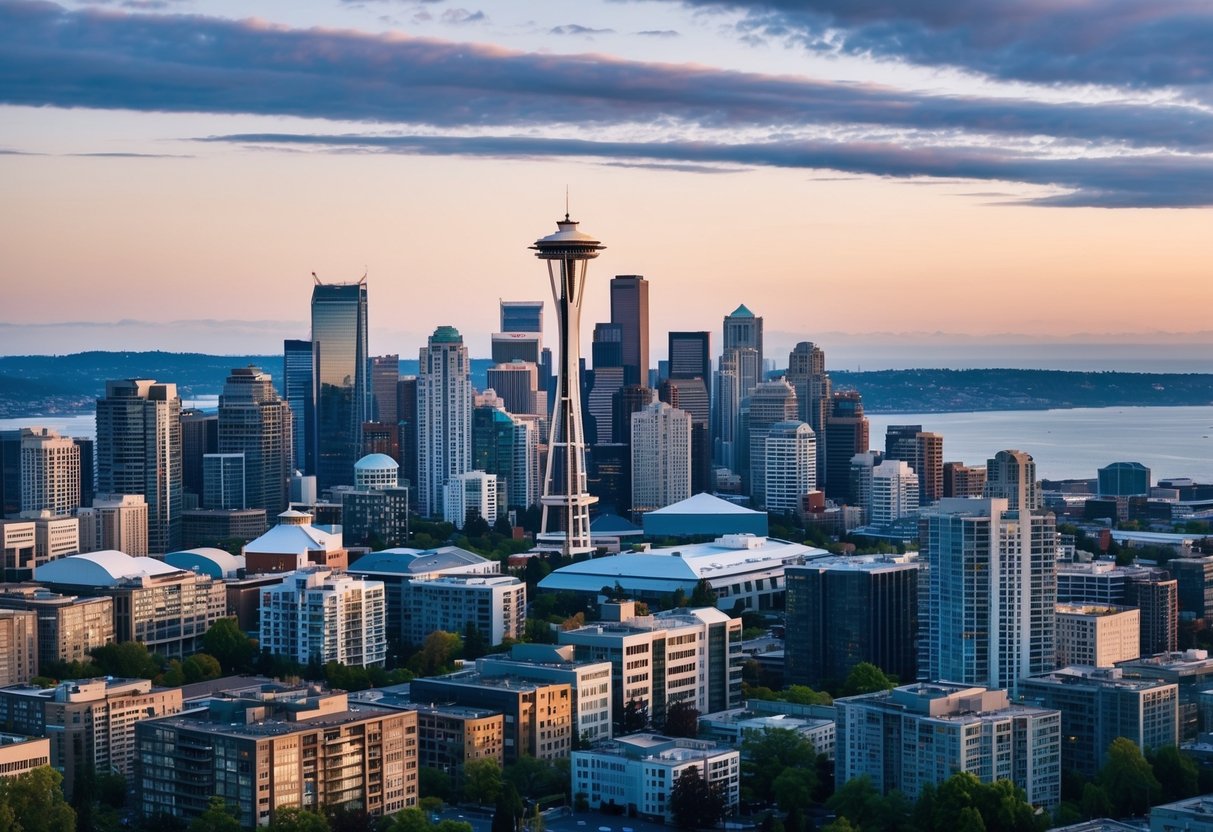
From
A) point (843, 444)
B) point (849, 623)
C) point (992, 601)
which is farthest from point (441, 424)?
point (992, 601)

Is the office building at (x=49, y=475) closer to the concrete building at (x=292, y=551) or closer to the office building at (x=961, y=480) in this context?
the concrete building at (x=292, y=551)

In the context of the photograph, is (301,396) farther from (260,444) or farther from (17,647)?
(17,647)

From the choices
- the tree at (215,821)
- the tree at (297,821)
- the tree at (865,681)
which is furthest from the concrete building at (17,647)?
the tree at (865,681)

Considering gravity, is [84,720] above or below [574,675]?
below

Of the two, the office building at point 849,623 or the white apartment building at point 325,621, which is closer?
the office building at point 849,623

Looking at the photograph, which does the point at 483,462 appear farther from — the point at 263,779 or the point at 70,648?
the point at 263,779

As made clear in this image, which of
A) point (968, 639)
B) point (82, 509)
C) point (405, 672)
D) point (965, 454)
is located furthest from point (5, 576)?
point (965, 454)

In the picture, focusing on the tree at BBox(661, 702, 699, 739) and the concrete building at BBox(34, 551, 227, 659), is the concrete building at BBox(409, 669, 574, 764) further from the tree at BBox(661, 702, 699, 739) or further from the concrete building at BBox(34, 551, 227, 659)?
the concrete building at BBox(34, 551, 227, 659)
